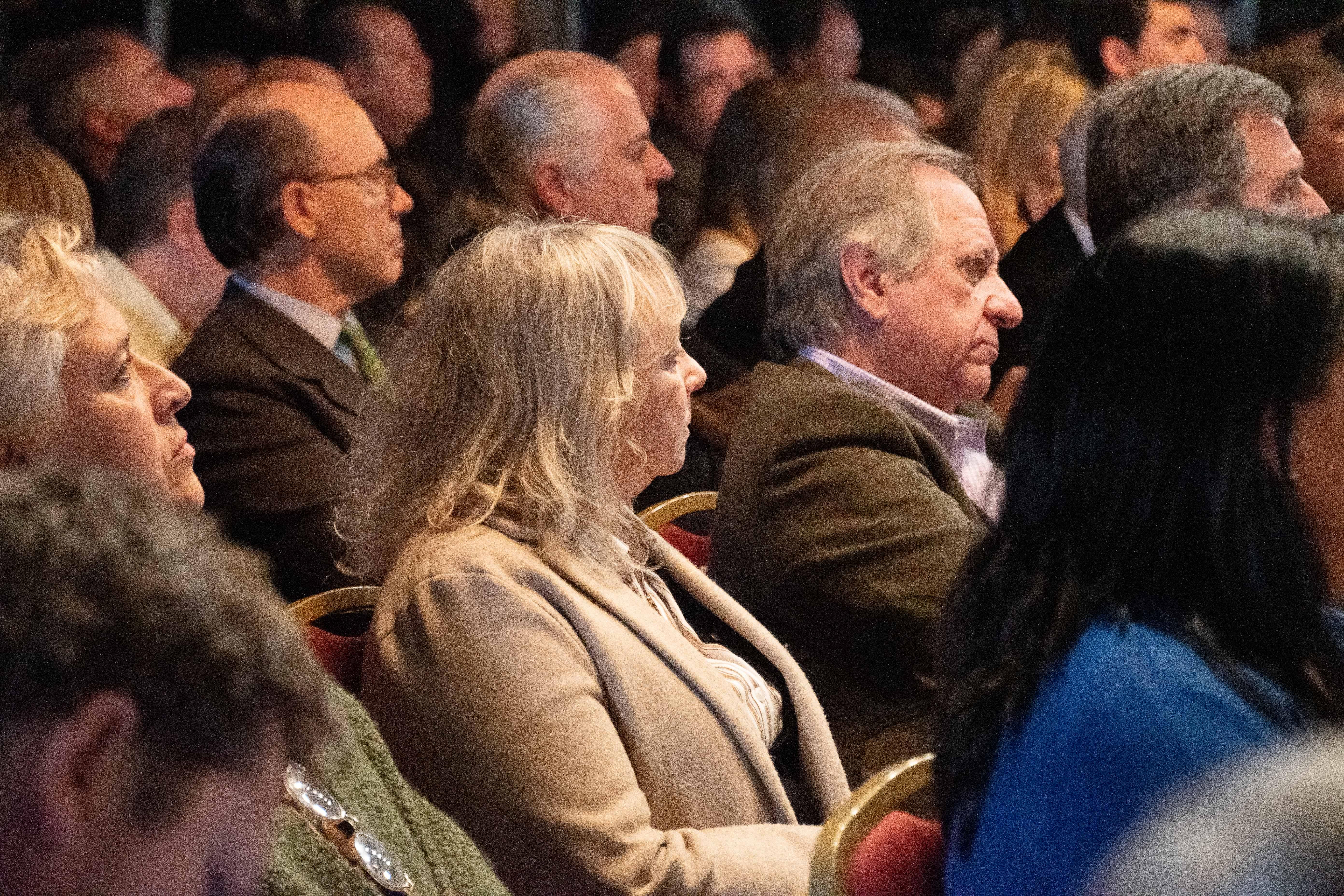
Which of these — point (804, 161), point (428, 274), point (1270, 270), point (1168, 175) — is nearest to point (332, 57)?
point (428, 274)

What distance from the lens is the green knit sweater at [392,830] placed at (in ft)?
4.92

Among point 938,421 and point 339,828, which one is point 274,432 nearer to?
point 938,421

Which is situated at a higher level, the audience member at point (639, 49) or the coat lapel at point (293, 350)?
the coat lapel at point (293, 350)

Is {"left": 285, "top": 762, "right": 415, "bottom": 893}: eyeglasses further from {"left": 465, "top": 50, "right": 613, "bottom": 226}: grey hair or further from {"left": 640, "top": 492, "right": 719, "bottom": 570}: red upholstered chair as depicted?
{"left": 465, "top": 50, "right": 613, "bottom": 226}: grey hair

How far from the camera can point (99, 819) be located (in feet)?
2.61

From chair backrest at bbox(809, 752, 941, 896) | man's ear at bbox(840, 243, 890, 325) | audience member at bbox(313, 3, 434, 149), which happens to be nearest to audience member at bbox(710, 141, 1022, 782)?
man's ear at bbox(840, 243, 890, 325)

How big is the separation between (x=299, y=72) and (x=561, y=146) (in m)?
1.17

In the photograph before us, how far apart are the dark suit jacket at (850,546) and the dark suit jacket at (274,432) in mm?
766

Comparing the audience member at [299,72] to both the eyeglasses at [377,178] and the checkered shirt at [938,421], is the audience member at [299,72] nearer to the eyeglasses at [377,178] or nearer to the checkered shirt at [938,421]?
the eyeglasses at [377,178]

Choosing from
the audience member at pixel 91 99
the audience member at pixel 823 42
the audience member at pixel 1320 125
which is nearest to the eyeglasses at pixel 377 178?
the audience member at pixel 91 99

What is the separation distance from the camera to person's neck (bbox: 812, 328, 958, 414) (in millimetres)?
2783

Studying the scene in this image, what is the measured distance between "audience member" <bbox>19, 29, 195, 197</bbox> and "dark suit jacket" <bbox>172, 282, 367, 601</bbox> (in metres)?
1.38

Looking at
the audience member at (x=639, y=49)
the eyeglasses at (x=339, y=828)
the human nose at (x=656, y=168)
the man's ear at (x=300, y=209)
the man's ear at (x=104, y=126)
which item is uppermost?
the eyeglasses at (x=339, y=828)

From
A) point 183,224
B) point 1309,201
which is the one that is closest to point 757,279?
point 1309,201
